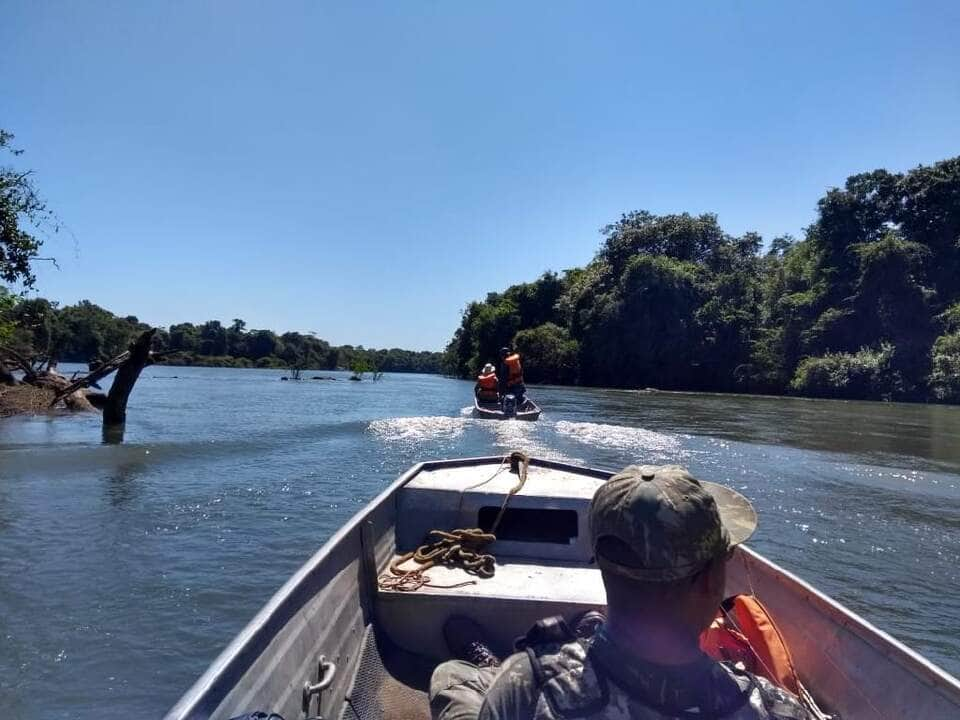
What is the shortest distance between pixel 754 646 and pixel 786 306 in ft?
149

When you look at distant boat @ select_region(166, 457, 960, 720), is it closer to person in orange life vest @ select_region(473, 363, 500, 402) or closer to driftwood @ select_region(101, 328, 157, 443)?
driftwood @ select_region(101, 328, 157, 443)

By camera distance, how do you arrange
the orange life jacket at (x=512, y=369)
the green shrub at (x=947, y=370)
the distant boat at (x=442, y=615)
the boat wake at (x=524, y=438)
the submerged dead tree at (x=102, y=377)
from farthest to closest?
the green shrub at (x=947, y=370) < the orange life jacket at (x=512, y=369) < the submerged dead tree at (x=102, y=377) < the boat wake at (x=524, y=438) < the distant boat at (x=442, y=615)

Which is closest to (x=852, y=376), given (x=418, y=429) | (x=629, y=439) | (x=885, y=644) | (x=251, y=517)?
(x=629, y=439)

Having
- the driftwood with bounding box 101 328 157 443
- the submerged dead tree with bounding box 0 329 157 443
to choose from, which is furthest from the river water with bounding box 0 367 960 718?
the submerged dead tree with bounding box 0 329 157 443

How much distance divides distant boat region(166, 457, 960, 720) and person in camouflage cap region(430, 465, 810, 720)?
1.13 metres

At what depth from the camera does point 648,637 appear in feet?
5.12

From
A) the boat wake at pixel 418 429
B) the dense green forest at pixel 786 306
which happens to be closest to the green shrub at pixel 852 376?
the dense green forest at pixel 786 306

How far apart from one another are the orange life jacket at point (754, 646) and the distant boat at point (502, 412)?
16.3 meters

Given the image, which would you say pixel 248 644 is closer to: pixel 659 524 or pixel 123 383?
pixel 659 524

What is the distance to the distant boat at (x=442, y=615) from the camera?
2.51 m

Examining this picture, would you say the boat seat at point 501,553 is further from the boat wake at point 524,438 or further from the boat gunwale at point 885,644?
the boat wake at point 524,438

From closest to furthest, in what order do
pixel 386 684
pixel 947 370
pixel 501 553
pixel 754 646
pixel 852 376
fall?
pixel 754 646, pixel 386 684, pixel 501 553, pixel 947 370, pixel 852 376

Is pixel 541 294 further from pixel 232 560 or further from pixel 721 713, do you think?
pixel 721 713

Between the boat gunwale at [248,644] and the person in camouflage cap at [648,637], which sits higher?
the person in camouflage cap at [648,637]
